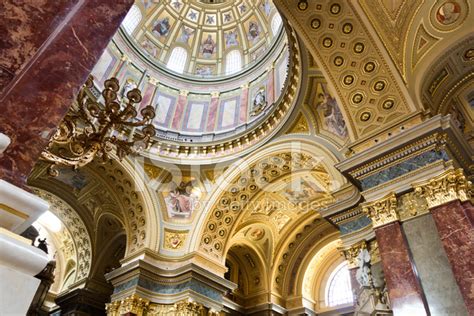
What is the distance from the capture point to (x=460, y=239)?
218 inches

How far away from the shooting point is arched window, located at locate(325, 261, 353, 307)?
1394 cm

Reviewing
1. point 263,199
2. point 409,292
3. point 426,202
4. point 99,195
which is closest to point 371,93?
point 426,202

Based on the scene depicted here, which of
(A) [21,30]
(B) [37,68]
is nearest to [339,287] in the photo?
(B) [37,68]

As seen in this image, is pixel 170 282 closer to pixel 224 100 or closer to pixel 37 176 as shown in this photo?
pixel 37 176

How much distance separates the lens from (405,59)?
7.86 metres

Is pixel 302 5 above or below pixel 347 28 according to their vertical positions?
above

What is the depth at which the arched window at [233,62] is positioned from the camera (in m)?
15.8

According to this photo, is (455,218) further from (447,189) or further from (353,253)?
(353,253)

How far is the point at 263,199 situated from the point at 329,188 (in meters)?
2.33

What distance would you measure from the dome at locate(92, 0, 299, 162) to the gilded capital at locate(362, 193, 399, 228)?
4.90 metres

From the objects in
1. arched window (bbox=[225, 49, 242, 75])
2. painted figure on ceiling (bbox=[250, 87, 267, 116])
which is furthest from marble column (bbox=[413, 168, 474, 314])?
arched window (bbox=[225, 49, 242, 75])

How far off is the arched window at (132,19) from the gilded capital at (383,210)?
12065 mm

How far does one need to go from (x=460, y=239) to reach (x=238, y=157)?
25.6ft

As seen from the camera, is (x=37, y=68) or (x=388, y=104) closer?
(x=37, y=68)
